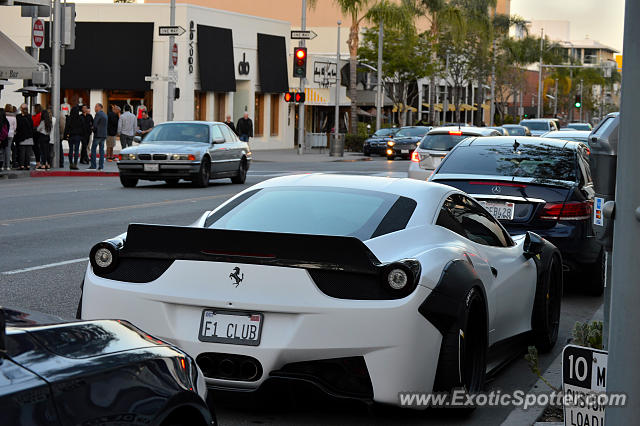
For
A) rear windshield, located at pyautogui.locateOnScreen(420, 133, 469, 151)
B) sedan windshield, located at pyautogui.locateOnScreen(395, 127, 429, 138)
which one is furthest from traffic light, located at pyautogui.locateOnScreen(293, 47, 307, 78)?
rear windshield, located at pyautogui.locateOnScreen(420, 133, 469, 151)

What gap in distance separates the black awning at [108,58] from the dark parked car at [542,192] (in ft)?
136

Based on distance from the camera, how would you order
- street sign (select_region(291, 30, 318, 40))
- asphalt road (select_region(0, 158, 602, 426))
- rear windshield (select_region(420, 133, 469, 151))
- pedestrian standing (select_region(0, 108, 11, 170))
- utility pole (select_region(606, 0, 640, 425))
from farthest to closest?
street sign (select_region(291, 30, 318, 40))
pedestrian standing (select_region(0, 108, 11, 170))
rear windshield (select_region(420, 133, 469, 151))
asphalt road (select_region(0, 158, 602, 426))
utility pole (select_region(606, 0, 640, 425))

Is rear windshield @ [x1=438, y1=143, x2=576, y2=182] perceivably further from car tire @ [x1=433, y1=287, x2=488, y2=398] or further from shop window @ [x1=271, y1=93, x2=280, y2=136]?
shop window @ [x1=271, y1=93, x2=280, y2=136]

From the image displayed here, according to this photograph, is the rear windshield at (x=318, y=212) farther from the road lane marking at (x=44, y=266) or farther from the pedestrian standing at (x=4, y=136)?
the pedestrian standing at (x=4, y=136)

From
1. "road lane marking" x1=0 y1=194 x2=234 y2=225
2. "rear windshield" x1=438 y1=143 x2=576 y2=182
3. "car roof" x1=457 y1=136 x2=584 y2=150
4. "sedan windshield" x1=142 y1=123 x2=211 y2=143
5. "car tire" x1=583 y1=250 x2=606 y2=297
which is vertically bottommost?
"road lane marking" x1=0 y1=194 x2=234 y2=225

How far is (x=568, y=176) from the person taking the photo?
11.2 metres

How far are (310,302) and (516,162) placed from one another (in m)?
6.39

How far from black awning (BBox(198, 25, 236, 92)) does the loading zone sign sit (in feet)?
162

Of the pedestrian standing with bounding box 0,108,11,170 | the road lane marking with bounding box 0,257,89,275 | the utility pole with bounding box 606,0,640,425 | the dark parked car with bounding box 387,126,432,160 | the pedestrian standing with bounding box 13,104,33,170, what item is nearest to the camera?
the utility pole with bounding box 606,0,640,425

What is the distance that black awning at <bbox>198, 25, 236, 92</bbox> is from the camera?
2104 inches

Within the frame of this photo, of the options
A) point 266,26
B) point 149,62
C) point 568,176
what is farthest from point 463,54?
point 568,176

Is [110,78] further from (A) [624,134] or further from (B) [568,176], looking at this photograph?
(A) [624,134]

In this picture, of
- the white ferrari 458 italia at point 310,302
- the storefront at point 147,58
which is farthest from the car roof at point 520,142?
the storefront at point 147,58

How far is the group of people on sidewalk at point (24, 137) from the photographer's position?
28328 millimetres
